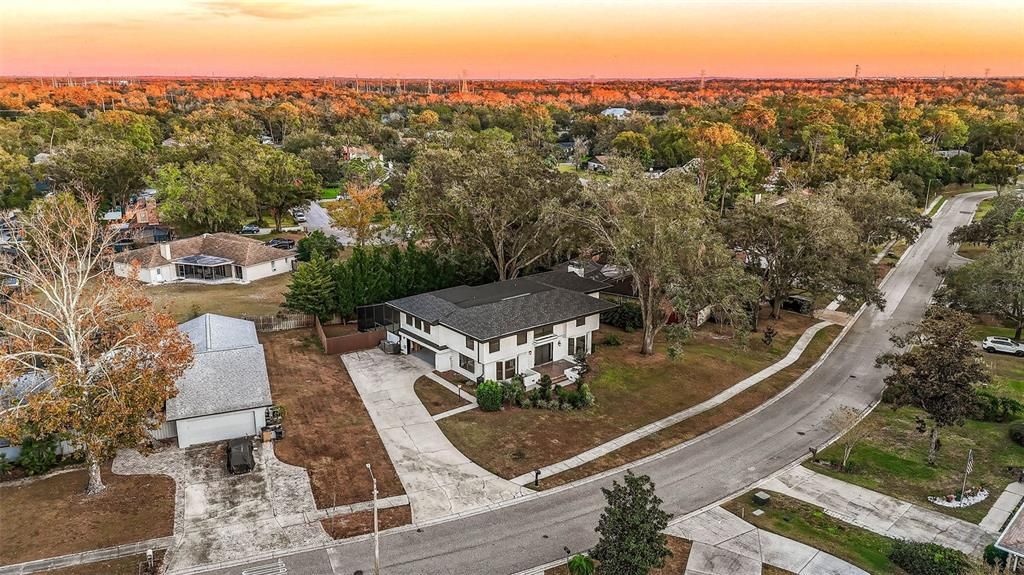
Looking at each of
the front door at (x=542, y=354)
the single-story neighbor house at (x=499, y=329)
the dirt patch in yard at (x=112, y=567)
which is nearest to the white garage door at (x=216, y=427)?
the dirt patch in yard at (x=112, y=567)

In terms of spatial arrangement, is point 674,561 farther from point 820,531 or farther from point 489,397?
point 489,397

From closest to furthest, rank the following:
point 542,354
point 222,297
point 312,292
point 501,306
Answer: point 501,306
point 542,354
point 312,292
point 222,297

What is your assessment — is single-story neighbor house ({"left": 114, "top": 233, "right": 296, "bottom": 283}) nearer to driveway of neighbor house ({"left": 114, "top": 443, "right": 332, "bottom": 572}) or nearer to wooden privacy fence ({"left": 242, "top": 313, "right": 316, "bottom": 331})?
wooden privacy fence ({"left": 242, "top": 313, "right": 316, "bottom": 331})

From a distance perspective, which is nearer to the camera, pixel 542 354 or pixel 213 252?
pixel 542 354

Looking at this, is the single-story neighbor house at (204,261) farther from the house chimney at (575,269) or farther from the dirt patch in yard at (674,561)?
the dirt patch in yard at (674,561)

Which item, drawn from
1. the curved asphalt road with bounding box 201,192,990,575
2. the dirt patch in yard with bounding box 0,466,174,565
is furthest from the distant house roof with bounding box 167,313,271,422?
the curved asphalt road with bounding box 201,192,990,575

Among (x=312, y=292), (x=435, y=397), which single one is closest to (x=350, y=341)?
(x=312, y=292)
